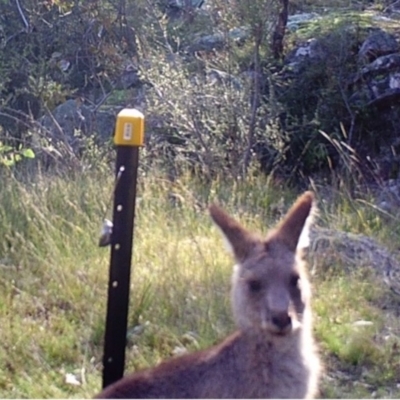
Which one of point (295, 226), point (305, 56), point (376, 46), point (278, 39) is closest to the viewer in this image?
point (295, 226)

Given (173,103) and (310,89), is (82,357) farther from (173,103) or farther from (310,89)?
(310,89)

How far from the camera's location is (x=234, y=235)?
4.91 m

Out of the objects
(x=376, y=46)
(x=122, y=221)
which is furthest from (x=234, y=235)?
(x=376, y=46)

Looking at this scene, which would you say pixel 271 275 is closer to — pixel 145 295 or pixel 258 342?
pixel 258 342

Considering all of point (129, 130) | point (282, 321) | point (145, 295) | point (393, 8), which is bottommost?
point (145, 295)

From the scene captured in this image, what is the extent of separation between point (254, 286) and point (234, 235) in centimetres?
28

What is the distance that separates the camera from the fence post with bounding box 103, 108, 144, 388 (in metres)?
5.19

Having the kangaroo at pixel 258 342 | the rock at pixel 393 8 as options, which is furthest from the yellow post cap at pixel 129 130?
the rock at pixel 393 8

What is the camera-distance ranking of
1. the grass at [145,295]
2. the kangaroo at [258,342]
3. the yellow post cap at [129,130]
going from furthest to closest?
the grass at [145,295] → the yellow post cap at [129,130] → the kangaroo at [258,342]

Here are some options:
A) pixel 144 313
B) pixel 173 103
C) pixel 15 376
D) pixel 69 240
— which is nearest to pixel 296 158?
pixel 173 103

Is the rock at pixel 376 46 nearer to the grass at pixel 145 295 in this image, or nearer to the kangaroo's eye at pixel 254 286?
the grass at pixel 145 295

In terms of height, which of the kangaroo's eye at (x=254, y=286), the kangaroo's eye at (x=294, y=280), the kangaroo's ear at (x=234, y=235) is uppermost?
the kangaroo's ear at (x=234, y=235)

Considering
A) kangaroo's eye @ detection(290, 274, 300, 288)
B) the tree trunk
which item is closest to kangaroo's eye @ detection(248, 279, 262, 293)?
Answer: kangaroo's eye @ detection(290, 274, 300, 288)

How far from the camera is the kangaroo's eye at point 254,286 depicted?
477 centimetres
